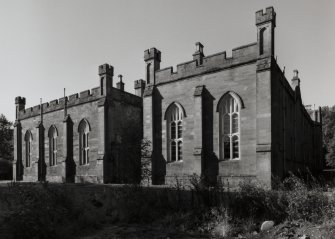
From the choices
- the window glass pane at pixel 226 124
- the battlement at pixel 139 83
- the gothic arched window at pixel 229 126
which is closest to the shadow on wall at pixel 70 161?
the battlement at pixel 139 83

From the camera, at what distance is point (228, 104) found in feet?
57.9

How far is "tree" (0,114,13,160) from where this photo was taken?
51.0 m

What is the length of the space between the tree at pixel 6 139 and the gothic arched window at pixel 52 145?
89.2 feet

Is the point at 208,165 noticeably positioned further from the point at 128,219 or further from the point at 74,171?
the point at 74,171

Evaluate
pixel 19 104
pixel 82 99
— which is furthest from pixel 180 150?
pixel 19 104

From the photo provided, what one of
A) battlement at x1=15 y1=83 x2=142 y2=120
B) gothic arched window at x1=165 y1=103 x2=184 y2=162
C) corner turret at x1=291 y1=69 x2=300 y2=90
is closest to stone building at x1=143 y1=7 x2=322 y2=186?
gothic arched window at x1=165 y1=103 x2=184 y2=162

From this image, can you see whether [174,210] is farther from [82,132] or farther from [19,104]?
[19,104]

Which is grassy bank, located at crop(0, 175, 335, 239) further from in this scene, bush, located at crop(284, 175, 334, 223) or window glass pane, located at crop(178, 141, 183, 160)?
window glass pane, located at crop(178, 141, 183, 160)

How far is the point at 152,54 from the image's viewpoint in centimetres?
2102

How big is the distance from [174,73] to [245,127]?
6178 mm

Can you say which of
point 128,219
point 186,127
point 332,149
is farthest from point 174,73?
point 332,149

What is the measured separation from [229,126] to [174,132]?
393cm

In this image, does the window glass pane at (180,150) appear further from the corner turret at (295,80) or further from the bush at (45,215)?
A: the corner turret at (295,80)

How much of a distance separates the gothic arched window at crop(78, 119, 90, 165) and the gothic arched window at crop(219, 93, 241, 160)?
1215 centimetres
